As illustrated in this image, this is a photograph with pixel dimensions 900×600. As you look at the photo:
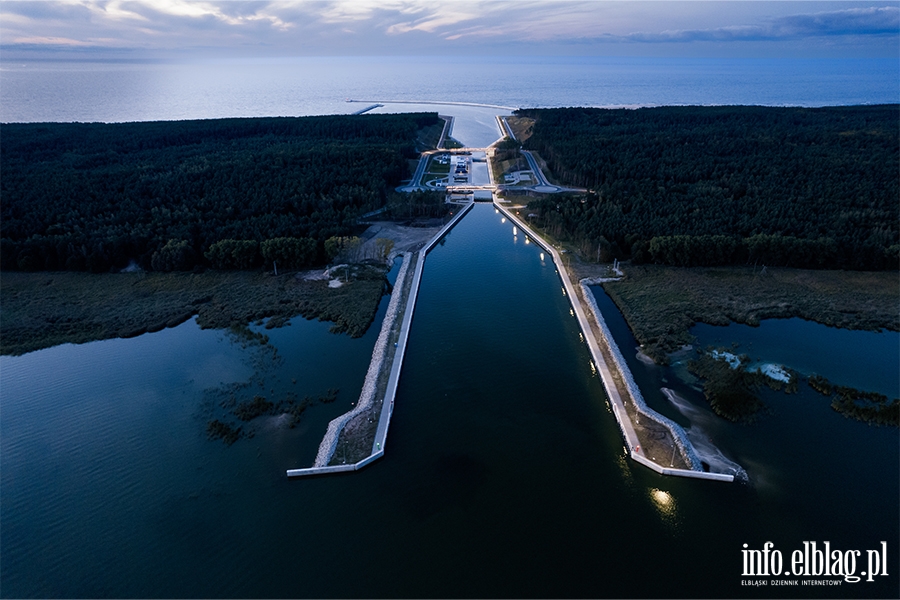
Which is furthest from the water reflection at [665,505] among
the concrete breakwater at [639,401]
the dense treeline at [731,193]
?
the dense treeline at [731,193]

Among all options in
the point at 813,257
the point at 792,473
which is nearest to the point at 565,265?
the point at 813,257

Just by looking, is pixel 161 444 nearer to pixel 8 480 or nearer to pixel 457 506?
pixel 8 480

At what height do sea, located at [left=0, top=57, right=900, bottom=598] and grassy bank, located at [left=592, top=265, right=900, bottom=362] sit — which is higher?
grassy bank, located at [left=592, top=265, right=900, bottom=362]

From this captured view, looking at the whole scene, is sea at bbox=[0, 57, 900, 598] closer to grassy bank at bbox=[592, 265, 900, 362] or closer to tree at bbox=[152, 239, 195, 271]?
grassy bank at bbox=[592, 265, 900, 362]

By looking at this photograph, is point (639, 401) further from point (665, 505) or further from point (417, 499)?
point (417, 499)

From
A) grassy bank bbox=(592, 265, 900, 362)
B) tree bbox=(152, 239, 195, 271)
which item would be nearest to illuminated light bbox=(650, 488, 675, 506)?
grassy bank bbox=(592, 265, 900, 362)

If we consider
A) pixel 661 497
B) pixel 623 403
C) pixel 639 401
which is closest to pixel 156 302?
pixel 623 403
